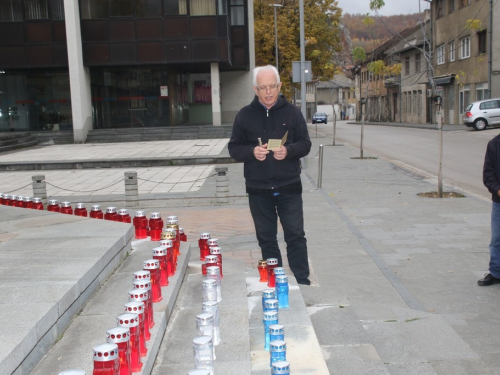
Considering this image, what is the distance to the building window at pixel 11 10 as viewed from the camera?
32.9 metres

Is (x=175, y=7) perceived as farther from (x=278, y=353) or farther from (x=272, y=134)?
(x=278, y=353)

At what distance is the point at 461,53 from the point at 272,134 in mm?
44495

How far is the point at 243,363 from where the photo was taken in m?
3.60

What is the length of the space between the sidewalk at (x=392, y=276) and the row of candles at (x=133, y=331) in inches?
10.6

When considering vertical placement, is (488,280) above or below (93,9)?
below

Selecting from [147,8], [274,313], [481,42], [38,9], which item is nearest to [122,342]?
[274,313]

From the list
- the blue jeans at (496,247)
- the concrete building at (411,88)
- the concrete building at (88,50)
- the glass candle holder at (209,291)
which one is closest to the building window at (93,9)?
the concrete building at (88,50)

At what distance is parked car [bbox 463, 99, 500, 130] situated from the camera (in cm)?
3591

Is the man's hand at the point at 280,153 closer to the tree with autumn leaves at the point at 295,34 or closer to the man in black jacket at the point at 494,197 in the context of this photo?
the man in black jacket at the point at 494,197

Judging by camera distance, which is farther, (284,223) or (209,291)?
(284,223)

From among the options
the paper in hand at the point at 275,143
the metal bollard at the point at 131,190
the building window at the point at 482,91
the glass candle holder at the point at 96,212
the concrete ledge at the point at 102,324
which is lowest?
the metal bollard at the point at 131,190

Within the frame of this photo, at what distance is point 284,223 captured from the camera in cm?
558

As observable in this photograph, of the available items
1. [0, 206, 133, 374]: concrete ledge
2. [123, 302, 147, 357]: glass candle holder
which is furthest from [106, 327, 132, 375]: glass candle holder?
[0, 206, 133, 374]: concrete ledge

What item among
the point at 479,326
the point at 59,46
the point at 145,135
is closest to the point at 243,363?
the point at 479,326
